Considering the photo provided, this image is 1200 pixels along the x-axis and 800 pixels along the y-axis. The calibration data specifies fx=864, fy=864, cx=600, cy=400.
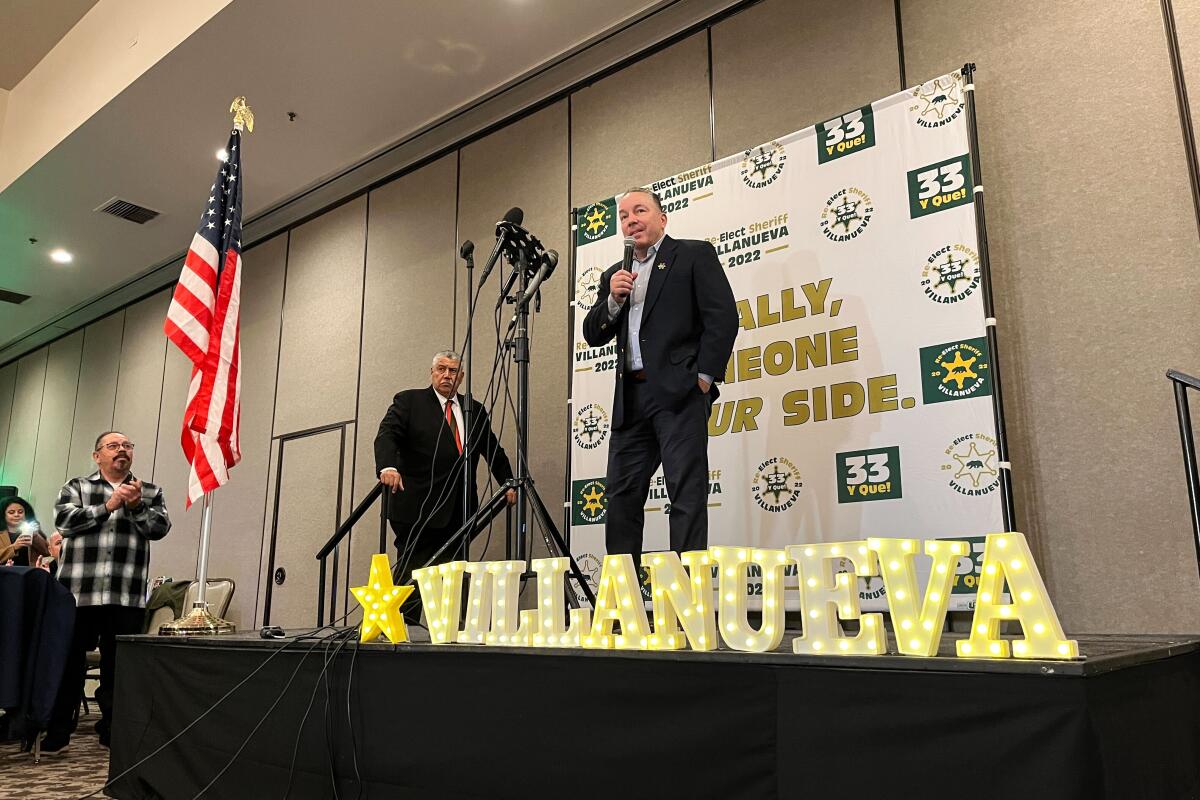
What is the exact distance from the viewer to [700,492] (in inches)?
107

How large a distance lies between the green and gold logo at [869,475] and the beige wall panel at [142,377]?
Result: 5.87m

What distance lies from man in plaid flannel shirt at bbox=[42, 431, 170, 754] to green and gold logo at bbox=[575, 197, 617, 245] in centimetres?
239

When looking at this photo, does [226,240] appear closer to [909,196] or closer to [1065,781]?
[909,196]

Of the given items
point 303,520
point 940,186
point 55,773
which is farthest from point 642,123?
point 55,773

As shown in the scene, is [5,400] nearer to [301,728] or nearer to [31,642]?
[31,642]

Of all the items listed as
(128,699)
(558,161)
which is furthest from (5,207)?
(128,699)

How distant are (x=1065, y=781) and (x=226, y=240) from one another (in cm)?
356

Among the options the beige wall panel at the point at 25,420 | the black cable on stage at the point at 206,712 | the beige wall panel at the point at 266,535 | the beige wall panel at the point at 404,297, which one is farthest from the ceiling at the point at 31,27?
the black cable on stage at the point at 206,712

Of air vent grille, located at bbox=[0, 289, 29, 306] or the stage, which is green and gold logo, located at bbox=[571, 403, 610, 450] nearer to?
the stage

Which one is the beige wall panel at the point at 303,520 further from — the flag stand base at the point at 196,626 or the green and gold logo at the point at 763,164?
the green and gold logo at the point at 763,164

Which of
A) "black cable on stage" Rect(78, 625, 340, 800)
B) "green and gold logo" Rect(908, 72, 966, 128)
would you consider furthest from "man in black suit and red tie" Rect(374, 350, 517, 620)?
"green and gold logo" Rect(908, 72, 966, 128)

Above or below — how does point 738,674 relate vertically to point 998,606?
below

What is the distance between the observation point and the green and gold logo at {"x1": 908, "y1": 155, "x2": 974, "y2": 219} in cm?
314

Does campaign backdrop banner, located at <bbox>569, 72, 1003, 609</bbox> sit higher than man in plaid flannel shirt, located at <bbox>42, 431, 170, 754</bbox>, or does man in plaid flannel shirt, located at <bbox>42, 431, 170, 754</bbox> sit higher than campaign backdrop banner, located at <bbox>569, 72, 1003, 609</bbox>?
campaign backdrop banner, located at <bbox>569, 72, 1003, 609</bbox>
